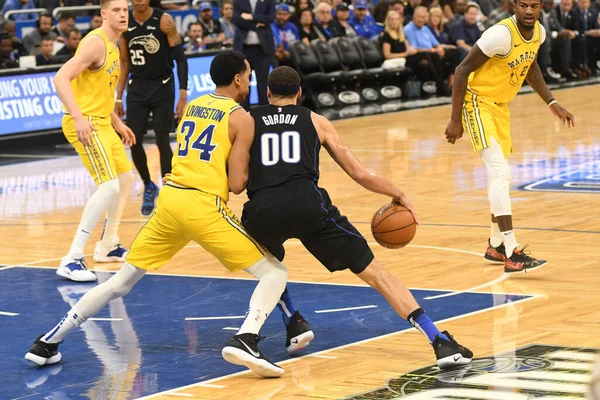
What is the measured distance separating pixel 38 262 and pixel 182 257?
3.52 feet

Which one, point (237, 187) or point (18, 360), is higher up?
point (237, 187)

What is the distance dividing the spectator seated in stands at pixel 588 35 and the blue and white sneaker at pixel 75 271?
1981 centimetres

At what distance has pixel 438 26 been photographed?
77.6 feet

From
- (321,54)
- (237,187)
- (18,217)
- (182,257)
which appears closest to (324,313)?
(237,187)

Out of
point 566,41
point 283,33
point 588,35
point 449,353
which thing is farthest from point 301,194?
point 588,35

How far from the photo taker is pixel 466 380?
5.71m

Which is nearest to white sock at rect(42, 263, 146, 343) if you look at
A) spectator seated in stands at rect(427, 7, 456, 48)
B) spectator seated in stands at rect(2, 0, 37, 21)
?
spectator seated in stands at rect(2, 0, 37, 21)

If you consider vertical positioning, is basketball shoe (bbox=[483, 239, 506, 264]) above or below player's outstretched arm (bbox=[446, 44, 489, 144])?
below

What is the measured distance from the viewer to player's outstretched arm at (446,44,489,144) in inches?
327

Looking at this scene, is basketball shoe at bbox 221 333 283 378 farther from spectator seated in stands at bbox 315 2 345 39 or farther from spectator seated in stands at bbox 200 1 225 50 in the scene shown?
spectator seated in stands at bbox 315 2 345 39

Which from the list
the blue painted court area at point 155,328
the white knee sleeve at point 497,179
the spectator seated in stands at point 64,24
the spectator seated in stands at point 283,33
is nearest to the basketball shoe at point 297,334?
the blue painted court area at point 155,328

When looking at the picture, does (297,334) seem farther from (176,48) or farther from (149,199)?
(176,48)

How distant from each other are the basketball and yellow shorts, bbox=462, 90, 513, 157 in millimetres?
2101

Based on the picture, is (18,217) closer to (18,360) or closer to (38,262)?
(38,262)
